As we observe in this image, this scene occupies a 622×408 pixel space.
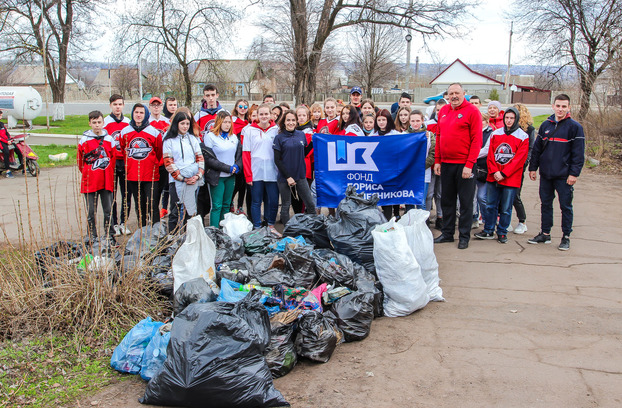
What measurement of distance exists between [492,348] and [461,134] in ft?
10.8

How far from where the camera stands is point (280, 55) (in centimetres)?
1991

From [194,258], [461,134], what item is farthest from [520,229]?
[194,258]

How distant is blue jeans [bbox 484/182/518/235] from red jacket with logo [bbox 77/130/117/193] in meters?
5.13

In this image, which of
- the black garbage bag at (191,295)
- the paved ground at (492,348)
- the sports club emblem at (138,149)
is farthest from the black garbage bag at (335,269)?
the sports club emblem at (138,149)

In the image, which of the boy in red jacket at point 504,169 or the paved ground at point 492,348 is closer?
the paved ground at point 492,348

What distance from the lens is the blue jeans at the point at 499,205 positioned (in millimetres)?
7039

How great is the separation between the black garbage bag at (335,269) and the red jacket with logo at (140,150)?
3.10m

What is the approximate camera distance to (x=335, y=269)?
4910 mm

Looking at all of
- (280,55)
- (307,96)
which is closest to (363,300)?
(307,96)

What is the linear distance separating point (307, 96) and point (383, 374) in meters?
16.1

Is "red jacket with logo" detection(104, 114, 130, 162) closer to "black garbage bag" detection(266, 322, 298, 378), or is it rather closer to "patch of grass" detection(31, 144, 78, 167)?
"black garbage bag" detection(266, 322, 298, 378)

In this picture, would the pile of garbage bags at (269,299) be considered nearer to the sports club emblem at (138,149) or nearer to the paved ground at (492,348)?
the paved ground at (492,348)

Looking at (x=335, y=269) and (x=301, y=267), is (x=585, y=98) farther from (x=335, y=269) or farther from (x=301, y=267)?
(x=301, y=267)

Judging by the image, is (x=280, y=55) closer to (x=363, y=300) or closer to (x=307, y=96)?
(x=307, y=96)
